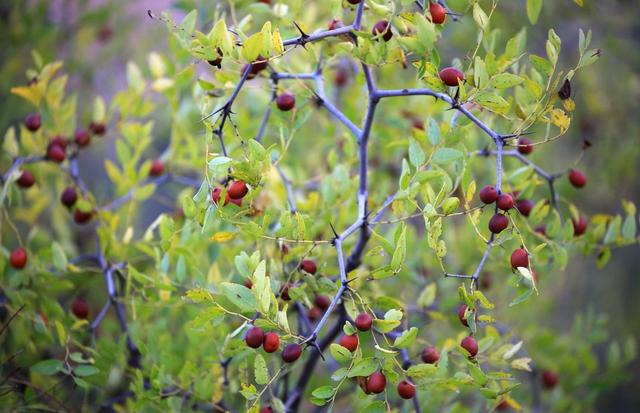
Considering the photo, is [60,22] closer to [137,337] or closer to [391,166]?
[391,166]

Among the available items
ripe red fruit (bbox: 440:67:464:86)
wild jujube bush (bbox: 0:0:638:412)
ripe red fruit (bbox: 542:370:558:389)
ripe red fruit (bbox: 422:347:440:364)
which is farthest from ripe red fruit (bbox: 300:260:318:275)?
ripe red fruit (bbox: 542:370:558:389)

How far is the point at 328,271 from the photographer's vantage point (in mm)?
1252

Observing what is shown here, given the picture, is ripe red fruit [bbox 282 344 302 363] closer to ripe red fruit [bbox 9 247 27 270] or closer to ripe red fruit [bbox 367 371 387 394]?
ripe red fruit [bbox 367 371 387 394]

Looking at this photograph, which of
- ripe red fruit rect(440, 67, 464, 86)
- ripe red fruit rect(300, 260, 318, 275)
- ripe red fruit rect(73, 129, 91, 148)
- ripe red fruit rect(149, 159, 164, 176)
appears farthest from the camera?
ripe red fruit rect(149, 159, 164, 176)

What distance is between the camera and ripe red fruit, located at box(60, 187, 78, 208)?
139cm

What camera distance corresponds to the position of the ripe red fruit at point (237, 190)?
95cm

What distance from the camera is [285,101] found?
1168mm

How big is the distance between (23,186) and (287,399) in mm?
761

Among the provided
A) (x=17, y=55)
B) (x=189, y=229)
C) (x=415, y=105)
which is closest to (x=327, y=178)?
(x=189, y=229)

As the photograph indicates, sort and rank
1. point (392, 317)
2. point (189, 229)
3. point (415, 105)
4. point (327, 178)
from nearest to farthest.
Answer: point (392, 317) < point (189, 229) < point (327, 178) < point (415, 105)

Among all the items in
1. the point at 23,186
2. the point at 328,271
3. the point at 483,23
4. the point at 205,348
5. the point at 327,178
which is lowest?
the point at 205,348

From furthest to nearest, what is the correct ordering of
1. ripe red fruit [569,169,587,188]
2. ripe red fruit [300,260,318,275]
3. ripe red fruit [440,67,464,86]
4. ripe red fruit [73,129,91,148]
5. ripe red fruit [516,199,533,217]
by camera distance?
ripe red fruit [73,129,91,148]
ripe red fruit [569,169,587,188]
ripe red fruit [516,199,533,217]
ripe red fruit [300,260,318,275]
ripe red fruit [440,67,464,86]

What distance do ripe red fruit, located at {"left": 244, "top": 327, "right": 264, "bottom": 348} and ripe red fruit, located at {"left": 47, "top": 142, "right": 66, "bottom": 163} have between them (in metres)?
0.71

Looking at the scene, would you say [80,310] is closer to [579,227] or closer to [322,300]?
[322,300]
